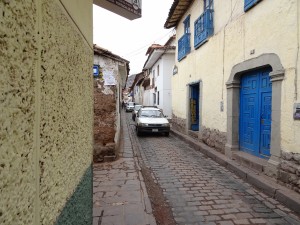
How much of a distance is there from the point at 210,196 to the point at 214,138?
167 inches

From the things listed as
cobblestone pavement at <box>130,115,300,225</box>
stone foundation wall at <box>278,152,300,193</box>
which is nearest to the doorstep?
cobblestone pavement at <box>130,115,300,225</box>

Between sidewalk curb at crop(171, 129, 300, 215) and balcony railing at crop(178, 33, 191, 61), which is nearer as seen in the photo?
sidewalk curb at crop(171, 129, 300, 215)

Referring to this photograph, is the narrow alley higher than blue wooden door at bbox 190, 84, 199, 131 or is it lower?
lower

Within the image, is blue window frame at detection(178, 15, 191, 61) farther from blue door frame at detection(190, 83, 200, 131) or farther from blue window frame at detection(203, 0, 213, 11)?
blue window frame at detection(203, 0, 213, 11)

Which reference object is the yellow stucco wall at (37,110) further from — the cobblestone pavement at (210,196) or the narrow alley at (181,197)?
the cobblestone pavement at (210,196)

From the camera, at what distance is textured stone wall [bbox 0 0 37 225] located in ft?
2.44

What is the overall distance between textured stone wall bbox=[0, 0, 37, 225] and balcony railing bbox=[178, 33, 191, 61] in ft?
38.8

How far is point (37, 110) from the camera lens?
983 millimetres

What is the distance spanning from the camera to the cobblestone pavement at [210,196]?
4.02m

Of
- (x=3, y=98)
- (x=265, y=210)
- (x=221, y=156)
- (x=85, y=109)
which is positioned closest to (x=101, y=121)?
(x=221, y=156)

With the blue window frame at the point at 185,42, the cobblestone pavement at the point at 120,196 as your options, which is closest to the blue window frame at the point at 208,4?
the blue window frame at the point at 185,42

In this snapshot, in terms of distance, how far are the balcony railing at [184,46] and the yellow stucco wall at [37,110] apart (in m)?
11.2

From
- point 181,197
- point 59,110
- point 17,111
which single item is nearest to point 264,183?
point 181,197

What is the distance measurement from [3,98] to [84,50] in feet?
4.14
